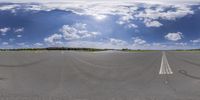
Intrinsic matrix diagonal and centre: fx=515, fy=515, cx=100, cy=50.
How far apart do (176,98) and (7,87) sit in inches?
566

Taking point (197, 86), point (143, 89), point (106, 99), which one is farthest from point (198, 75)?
point (106, 99)

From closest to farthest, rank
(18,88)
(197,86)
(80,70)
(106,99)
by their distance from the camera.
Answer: (106,99) < (18,88) < (197,86) < (80,70)

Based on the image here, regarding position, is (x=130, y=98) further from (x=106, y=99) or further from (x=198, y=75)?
(x=198, y=75)

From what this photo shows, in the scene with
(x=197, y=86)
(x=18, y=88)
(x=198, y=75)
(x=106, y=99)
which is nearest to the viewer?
(x=106, y=99)

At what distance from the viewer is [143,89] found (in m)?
39.7

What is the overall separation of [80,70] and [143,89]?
22.1 metres

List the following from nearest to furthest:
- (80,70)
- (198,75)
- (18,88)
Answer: (18,88) → (198,75) → (80,70)

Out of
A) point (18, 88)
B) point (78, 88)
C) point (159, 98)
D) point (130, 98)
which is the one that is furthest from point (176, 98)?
point (18, 88)

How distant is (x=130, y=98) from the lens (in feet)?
102

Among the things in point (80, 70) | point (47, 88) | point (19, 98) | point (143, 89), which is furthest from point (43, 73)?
point (19, 98)

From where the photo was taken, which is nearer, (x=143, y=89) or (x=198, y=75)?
(x=143, y=89)

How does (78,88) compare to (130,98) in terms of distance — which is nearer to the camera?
(130,98)

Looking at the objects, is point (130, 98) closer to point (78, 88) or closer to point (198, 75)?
point (78, 88)

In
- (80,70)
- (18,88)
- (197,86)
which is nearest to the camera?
(18,88)
